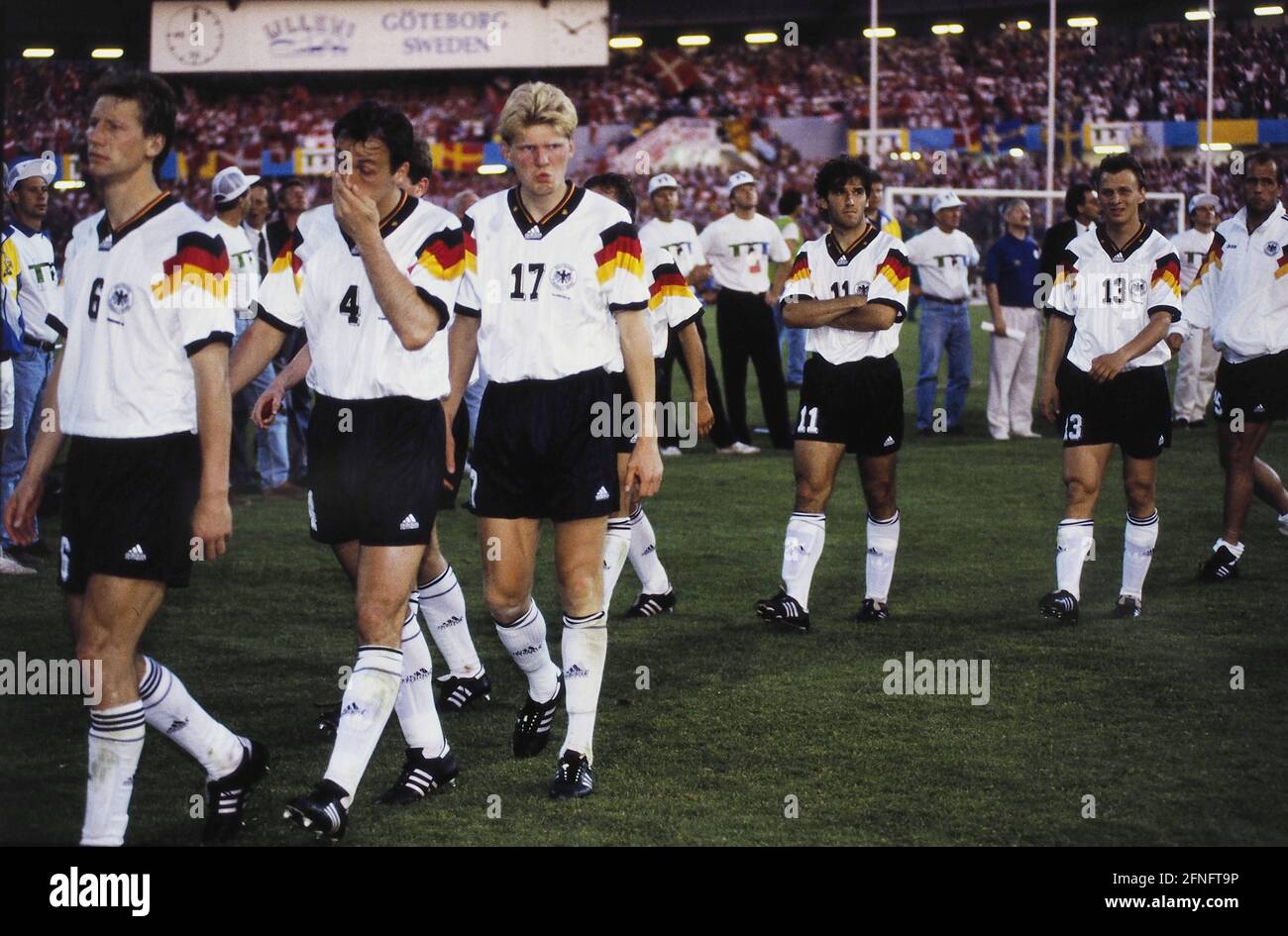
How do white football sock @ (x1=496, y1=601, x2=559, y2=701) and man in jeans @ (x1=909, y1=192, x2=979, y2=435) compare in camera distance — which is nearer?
white football sock @ (x1=496, y1=601, x2=559, y2=701)

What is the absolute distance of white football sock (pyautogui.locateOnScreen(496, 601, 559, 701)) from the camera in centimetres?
582

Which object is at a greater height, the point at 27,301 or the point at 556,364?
the point at 27,301

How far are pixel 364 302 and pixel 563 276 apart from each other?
2.42ft

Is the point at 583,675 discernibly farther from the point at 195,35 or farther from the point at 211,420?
the point at 195,35

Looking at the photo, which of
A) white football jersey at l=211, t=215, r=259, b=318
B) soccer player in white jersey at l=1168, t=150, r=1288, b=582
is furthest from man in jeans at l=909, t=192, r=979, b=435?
white football jersey at l=211, t=215, r=259, b=318

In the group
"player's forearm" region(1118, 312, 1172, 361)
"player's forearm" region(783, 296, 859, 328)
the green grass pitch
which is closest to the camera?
the green grass pitch

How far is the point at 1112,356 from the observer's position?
7879 mm

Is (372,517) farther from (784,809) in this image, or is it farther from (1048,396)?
(1048,396)

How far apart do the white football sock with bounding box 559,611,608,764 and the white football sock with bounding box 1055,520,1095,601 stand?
3441mm

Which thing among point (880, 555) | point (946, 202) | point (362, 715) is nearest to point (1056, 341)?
point (880, 555)

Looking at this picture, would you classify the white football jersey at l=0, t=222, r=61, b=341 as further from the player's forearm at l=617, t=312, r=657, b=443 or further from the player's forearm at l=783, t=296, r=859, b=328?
the player's forearm at l=617, t=312, r=657, b=443
